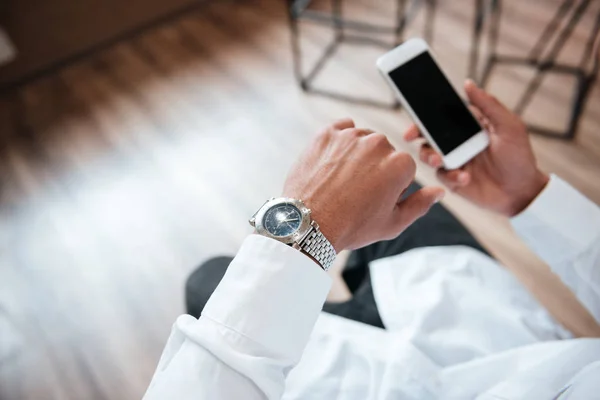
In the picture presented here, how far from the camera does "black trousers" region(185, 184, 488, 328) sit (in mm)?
868

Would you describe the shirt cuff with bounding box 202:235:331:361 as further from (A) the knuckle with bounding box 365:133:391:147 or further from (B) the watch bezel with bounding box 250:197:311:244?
(A) the knuckle with bounding box 365:133:391:147

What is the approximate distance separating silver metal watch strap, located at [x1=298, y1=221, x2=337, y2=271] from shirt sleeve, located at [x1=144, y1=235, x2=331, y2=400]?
2cm

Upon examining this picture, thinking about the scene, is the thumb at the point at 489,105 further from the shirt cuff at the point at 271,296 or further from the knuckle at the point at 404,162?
the shirt cuff at the point at 271,296

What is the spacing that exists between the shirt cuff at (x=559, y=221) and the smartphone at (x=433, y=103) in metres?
0.16

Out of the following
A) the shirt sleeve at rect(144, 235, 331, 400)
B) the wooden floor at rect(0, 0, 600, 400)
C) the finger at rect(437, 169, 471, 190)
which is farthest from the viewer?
the wooden floor at rect(0, 0, 600, 400)

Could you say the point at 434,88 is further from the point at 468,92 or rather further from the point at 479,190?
the point at 479,190

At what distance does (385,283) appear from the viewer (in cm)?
85

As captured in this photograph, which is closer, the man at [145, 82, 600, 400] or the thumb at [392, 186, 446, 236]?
the man at [145, 82, 600, 400]


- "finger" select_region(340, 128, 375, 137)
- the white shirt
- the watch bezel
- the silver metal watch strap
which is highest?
"finger" select_region(340, 128, 375, 137)

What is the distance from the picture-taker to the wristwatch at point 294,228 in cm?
63

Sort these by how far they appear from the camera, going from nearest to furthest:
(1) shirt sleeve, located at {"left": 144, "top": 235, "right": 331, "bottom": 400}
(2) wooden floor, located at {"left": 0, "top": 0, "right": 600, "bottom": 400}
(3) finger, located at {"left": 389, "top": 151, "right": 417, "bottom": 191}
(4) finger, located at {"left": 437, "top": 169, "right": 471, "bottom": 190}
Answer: (1) shirt sleeve, located at {"left": 144, "top": 235, "right": 331, "bottom": 400} → (3) finger, located at {"left": 389, "top": 151, "right": 417, "bottom": 191} → (4) finger, located at {"left": 437, "top": 169, "right": 471, "bottom": 190} → (2) wooden floor, located at {"left": 0, "top": 0, "right": 600, "bottom": 400}

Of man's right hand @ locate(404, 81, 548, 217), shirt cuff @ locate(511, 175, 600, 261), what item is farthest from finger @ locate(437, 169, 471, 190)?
shirt cuff @ locate(511, 175, 600, 261)

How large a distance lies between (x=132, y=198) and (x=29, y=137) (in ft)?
2.14

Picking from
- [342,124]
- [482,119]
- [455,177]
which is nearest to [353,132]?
[342,124]
